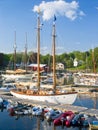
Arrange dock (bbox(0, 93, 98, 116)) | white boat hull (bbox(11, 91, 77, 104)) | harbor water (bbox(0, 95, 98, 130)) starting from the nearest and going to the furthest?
harbor water (bbox(0, 95, 98, 130)) → dock (bbox(0, 93, 98, 116)) → white boat hull (bbox(11, 91, 77, 104))

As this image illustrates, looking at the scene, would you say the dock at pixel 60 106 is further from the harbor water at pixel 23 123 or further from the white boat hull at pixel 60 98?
the harbor water at pixel 23 123

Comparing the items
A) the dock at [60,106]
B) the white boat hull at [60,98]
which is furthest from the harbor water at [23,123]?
the white boat hull at [60,98]

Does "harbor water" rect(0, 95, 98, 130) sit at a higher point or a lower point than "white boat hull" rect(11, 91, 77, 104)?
lower

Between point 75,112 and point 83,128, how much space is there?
4.42 meters

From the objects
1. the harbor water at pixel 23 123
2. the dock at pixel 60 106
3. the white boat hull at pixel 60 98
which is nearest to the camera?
the harbor water at pixel 23 123

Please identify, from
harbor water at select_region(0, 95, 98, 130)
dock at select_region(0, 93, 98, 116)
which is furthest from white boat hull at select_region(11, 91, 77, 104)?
harbor water at select_region(0, 95, 98, 130)

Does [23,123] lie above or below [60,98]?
below

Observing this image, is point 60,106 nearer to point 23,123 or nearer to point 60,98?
point 60,98

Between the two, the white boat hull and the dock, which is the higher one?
the white boat hull

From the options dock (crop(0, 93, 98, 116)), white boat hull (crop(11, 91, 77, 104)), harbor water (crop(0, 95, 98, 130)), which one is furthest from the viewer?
white boat hull (crop(11, 91, 77, 104))

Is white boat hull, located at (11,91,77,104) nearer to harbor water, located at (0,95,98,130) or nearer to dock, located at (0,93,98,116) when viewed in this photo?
dock, located at (0,93,98,116)

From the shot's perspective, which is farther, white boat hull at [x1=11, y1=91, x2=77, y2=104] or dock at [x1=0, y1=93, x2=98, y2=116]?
white boat hull at [x1=11, y1=91, x2=77, y2=104]

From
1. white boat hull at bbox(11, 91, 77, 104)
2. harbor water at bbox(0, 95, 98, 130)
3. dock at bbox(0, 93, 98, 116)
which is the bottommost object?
harbor water at bbox(0, 95, 98, 130)

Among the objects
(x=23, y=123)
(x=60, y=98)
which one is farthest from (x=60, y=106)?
(x=23, y=123)
